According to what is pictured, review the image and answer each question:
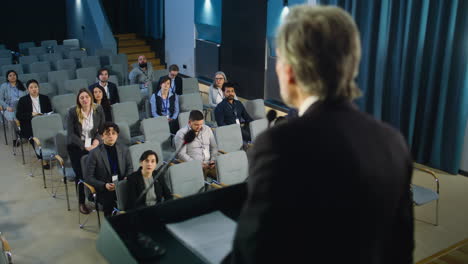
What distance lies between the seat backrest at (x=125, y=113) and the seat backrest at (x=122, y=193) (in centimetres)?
234

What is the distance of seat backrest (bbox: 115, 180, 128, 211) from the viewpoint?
437 cm

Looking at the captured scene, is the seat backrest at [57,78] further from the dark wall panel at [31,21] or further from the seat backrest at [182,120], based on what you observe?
the dark wall panel at [31,21]

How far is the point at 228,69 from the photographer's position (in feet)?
34.9

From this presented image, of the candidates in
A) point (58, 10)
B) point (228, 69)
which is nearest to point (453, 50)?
point (228, 69)

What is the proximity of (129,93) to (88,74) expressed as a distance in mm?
1545

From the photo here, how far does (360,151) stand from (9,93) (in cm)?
739

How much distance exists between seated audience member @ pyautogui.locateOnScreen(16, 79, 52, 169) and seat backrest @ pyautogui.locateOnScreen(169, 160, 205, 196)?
8.39 feet

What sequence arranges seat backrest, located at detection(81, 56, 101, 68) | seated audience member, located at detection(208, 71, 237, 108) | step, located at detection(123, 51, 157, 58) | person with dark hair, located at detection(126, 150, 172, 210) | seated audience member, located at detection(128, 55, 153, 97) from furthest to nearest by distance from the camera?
step, located at detection(123, 51, 157, 58) < seat backrest, located at detection(81, 56, 101, 68) < seated audience member, located at detection(128, 55, 153, 97) < seated audience member, located at detection(208, 71, 237, 108) < person with dark hair, located at detection(126, 150, 172, 210)

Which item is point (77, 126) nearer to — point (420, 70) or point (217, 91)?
point (217, 91)

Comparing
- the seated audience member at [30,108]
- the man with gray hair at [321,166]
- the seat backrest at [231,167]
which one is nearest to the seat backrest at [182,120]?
the seat backrest at [231,167]

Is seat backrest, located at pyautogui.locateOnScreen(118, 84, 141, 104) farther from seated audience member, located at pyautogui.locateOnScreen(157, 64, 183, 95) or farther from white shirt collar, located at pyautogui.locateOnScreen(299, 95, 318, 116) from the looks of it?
white shirt collar, located at pyautogui.locateOnScreen(299, 95, 318, 116)

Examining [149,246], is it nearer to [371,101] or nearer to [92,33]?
[371,101]

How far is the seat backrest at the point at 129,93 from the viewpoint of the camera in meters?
7.61

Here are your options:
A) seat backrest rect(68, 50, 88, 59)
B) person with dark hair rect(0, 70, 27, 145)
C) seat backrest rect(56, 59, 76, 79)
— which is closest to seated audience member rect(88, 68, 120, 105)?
person with dark hair rect(0, 70, 27, 145)
